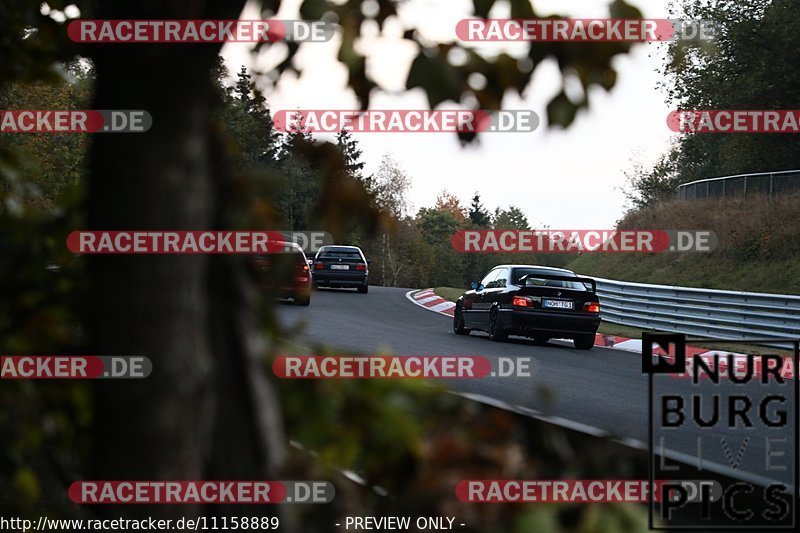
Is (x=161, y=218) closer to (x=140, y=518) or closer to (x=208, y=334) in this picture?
(x=208, y=334)

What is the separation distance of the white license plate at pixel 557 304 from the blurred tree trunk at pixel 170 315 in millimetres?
16585

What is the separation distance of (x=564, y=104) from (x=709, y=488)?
2299 mm

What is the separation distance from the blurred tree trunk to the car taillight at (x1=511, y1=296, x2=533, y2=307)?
1637 centimetres

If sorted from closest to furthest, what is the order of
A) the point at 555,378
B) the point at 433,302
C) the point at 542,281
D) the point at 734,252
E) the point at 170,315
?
the point at 170,315
the point at 555,378
the point at 542,281
the point at 734,252
the point at 433,302

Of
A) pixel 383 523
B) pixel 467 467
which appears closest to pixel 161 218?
pixel 467 467

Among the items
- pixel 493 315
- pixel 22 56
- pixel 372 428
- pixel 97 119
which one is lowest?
pixel 493 315

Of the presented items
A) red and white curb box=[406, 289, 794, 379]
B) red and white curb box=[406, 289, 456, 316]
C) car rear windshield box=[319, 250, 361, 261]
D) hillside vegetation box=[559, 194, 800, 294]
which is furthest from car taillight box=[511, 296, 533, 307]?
car rear windshield box=[319, 250, 361, 261]

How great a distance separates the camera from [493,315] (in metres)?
19.1

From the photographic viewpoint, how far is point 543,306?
18.4 meters

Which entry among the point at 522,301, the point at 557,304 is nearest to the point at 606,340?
the point at 557,304

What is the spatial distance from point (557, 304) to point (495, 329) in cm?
127

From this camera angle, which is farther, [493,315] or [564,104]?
[493,315]

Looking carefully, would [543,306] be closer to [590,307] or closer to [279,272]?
[590,307]

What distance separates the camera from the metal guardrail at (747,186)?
3350cm
